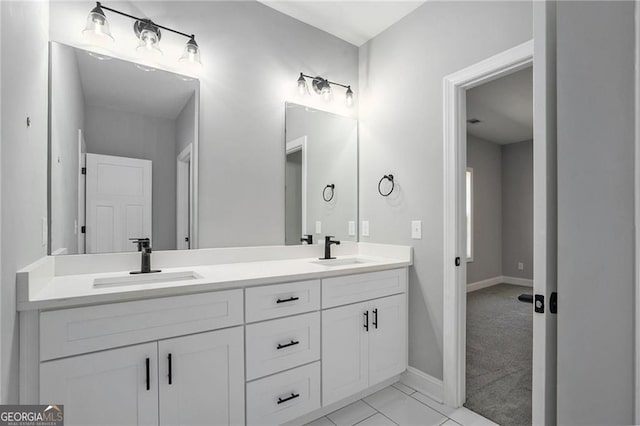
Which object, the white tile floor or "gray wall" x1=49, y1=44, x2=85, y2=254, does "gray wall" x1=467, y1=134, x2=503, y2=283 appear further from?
"gray wall" x1=49, y1=44, x2=85, y2=254

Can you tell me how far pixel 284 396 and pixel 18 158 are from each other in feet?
5.02

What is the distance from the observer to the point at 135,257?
1.74m

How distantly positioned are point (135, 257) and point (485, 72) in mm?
2280

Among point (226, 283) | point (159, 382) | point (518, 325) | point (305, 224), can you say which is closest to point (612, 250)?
point (226, 283)

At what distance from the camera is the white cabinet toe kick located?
115cm

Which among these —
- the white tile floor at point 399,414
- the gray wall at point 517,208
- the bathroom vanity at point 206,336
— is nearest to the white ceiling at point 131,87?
the bathroom vanity at point 206,336

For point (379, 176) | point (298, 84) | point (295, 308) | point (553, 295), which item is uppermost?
point (298, 84)

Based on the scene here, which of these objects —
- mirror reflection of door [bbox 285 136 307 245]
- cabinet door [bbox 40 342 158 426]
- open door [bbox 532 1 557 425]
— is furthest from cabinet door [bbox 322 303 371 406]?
open door [bbox 532 1 557 425]

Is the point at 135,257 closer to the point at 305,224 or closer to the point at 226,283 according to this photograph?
the point at 226,283

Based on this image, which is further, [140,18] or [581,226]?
[140,18]

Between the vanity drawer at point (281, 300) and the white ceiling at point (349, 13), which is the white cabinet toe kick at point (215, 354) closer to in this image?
the vanity drawer at point (281, 300)

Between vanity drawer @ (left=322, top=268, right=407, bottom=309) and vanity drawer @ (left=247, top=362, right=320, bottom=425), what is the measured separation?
379 mm

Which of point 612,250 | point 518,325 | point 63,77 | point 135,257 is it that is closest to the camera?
point 612,250

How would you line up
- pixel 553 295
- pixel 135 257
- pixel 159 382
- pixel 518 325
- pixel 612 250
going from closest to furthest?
1. pixel 612 250
2. pixel 553 295
3. pixel 159 382
4. pixel 135 257
5. pixel 518 325
